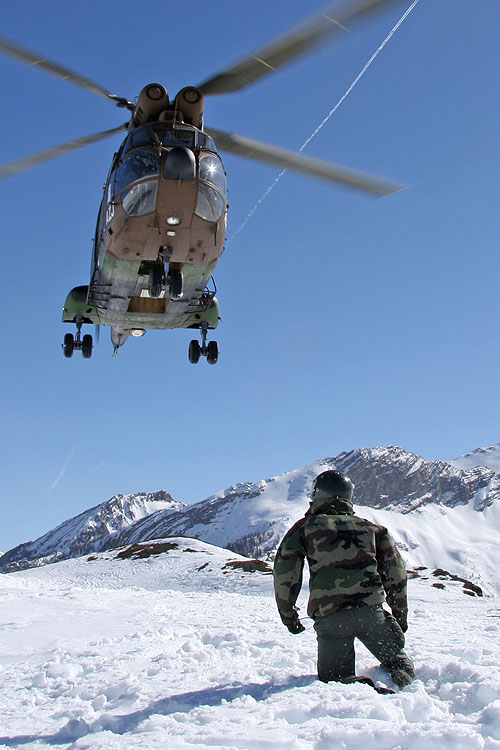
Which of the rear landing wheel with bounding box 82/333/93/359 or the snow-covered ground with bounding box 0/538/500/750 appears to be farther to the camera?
the rear landing wheel with bounding box 82/333/93/359

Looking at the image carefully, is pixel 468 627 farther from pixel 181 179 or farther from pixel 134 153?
pixel 134 153

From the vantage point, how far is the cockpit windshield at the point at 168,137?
11.5 meters

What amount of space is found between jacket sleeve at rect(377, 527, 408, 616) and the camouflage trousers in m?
0.29

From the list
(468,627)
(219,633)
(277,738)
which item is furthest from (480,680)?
(468,627)

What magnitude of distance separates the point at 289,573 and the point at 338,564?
0.41 metres

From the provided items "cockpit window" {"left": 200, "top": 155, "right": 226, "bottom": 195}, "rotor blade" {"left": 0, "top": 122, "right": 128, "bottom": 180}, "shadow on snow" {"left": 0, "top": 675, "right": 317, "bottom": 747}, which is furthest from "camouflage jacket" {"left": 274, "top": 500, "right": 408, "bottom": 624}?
"rotor blade" {"left": 0, "top": 122, "right": 128, "bottom": 180}

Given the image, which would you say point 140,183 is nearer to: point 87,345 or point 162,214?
point 162,214

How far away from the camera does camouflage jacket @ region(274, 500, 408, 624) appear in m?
4.74

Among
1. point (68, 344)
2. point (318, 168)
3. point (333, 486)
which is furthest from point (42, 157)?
point (333, 486)

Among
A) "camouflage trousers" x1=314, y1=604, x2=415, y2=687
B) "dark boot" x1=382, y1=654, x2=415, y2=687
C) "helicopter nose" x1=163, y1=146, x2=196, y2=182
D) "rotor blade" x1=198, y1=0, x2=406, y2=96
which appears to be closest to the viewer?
"dark boot" x1=382, y1=654, x2=415, y2=687

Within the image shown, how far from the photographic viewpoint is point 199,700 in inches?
175

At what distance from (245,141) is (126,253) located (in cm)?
330

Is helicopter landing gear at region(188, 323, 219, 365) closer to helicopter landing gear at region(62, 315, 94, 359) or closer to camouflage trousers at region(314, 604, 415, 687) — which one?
helicopter landing gear at region(62, 315, 94, 359)

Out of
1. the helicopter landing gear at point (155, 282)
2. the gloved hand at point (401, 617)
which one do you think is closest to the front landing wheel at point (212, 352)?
the helicopter landing gear at point (155, 282)
